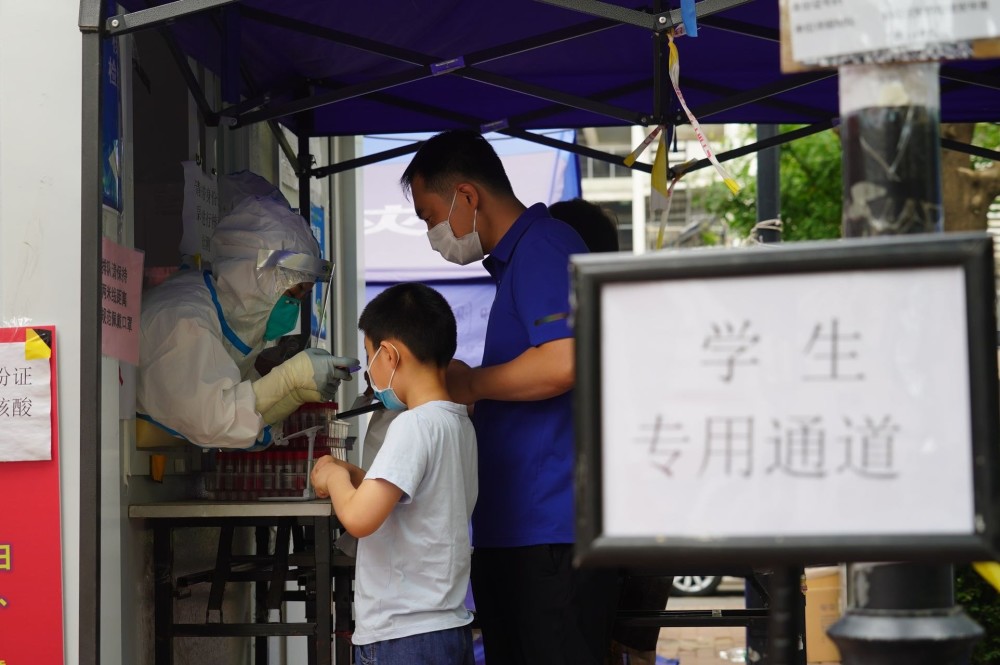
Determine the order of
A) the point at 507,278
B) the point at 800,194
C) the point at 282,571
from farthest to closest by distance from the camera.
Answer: the point at 800,194, the point at 282,571, the point at 507,278

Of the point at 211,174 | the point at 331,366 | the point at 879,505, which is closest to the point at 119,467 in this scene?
the point at 331,366

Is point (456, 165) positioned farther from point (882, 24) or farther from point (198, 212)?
point (882, 24)

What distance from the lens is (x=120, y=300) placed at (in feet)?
11.1

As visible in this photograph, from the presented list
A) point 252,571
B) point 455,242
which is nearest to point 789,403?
point 455,242

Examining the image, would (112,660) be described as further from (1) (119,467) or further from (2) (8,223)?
(2) (8,223)

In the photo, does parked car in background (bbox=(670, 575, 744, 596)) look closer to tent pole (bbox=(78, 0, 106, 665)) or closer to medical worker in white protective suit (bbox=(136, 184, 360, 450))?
medical worker in white protective suit (bbox=(136, 184, 360, 450))

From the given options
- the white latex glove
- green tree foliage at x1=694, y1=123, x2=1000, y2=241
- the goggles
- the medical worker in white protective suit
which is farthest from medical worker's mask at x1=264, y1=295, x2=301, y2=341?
green tree foliage at x1=694, y1=123, x2=1000, y2=241

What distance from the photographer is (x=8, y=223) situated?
3291 millimetres

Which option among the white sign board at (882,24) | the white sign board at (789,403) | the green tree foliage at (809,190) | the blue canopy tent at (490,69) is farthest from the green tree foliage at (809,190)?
the white sign board at (789,403)

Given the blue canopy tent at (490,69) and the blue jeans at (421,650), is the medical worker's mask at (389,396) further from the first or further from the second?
the blue canopy tent at (490,69)

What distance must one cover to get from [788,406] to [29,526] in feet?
7.75

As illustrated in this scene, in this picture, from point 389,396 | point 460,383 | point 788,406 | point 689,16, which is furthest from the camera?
point 460,383

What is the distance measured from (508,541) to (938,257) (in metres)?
2.06

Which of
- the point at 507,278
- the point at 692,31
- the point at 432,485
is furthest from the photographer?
the point at 507,278
